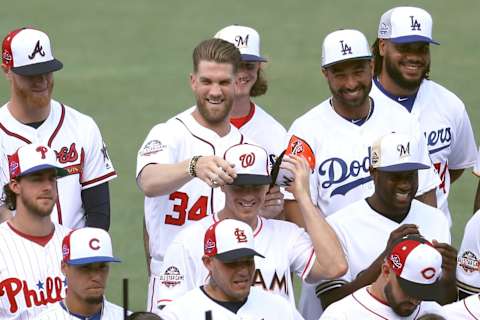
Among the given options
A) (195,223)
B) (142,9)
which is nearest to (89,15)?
(142,9)

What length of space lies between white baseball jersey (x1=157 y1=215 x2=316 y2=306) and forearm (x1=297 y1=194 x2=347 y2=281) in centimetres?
6

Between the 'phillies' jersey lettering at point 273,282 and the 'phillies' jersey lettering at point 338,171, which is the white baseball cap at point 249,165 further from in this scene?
the 'phillies' jersey lettering at point 338,171

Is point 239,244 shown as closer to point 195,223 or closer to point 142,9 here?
point 195,223

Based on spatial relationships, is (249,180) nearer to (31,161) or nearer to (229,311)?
(229,311)

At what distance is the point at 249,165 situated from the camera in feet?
28.5

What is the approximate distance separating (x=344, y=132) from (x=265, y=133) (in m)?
0.67

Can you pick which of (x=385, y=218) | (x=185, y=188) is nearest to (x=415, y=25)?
(x=385, y=218)

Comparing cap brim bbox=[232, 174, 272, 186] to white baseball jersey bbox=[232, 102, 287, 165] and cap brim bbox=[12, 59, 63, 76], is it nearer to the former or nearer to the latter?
white baseball jersey bbox=[232, 102, 287, 165]

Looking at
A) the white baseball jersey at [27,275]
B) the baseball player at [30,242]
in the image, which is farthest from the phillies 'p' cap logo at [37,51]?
the white baseball jersey at [27,275]

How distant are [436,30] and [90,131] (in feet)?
26.1

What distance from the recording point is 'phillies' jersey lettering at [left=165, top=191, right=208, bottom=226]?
936 centimetres

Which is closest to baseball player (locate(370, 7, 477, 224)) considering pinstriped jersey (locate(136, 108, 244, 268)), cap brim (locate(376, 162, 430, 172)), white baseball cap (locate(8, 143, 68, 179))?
cap brim (locate(376, 162, 430, 172))

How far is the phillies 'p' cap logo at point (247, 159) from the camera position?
8.69 m

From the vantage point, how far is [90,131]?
9.52m
